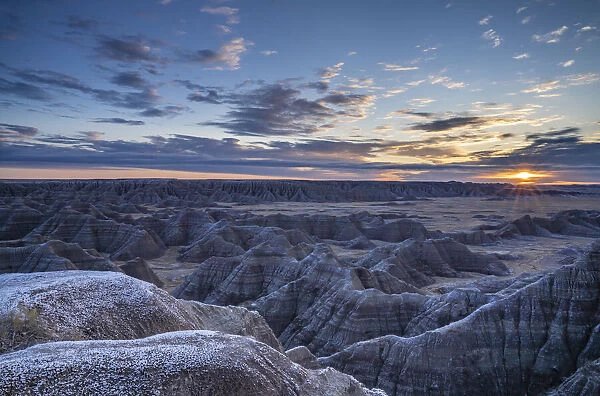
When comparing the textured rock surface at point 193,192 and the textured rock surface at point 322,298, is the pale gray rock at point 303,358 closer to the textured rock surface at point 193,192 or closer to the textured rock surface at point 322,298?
the textured rock surface at point 322,298

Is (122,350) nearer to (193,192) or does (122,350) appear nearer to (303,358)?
(303,358)

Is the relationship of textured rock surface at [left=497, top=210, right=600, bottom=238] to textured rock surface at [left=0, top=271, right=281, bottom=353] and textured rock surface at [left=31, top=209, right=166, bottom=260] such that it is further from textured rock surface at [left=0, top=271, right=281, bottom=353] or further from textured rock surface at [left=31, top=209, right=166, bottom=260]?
textured rock surface at [left=0, top=271, right=281, bottom=353]

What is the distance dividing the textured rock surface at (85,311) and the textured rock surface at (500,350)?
7.54 meters

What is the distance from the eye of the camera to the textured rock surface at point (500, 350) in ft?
50.4

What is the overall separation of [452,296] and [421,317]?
6.67 ft

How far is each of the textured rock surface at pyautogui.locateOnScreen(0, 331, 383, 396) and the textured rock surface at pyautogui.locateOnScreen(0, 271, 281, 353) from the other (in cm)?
210

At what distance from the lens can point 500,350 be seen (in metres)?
16.0

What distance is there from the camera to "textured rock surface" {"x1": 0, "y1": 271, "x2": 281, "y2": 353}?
30.7 feet

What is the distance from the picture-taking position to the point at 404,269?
129 ft

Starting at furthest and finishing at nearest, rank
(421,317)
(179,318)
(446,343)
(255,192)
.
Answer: (255,192), (421,317), (446,343), (179,318)

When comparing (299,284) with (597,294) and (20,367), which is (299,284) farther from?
(20,367)

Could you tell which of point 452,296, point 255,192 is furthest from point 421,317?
point 255,192

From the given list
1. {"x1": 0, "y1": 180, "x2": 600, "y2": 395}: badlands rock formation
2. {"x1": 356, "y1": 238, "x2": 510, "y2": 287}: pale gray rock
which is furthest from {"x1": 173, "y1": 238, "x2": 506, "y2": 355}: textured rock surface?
{"x1": 356, "y1": 238, "x2": 510, "y2": 287}: pale gray rock

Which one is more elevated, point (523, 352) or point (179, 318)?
point (179, 318)
